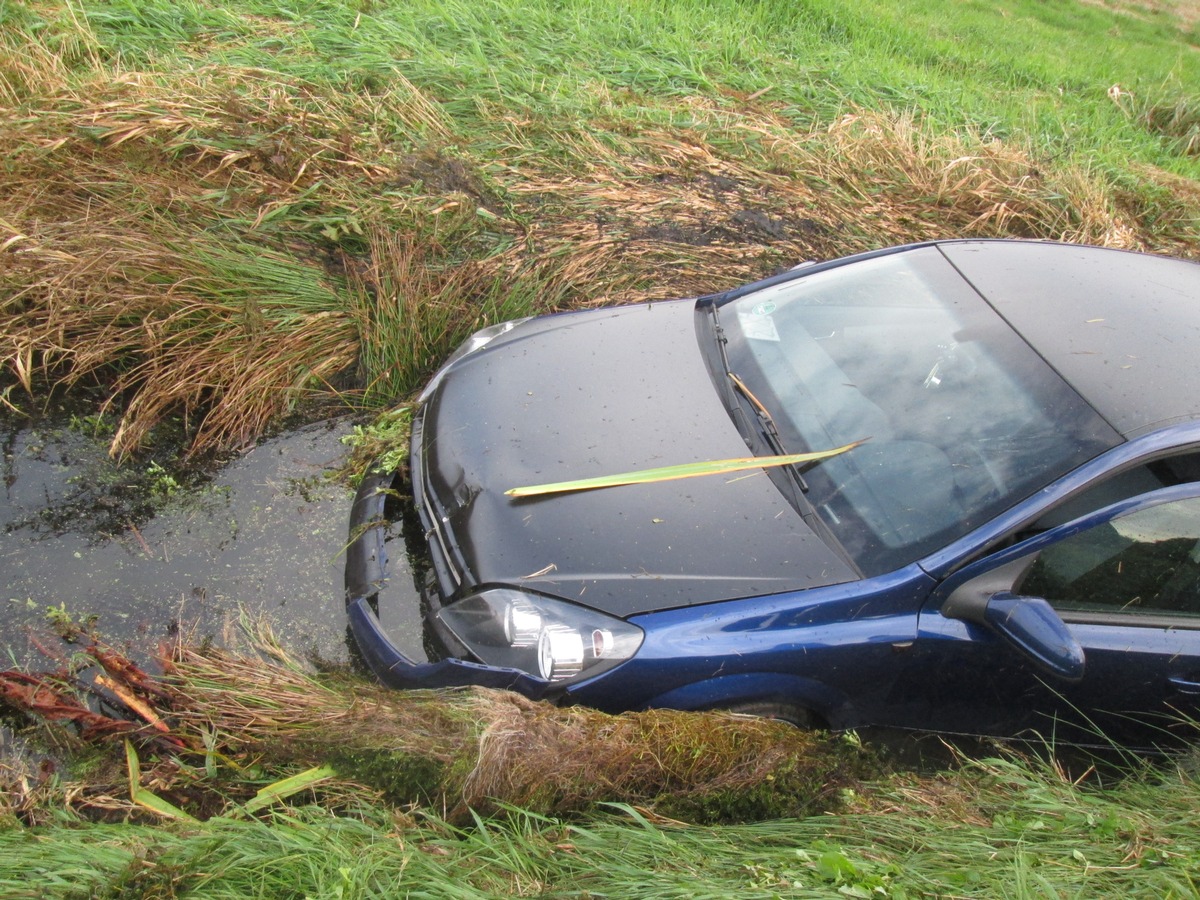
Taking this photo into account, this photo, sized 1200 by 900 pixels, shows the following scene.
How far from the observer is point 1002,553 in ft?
8.33

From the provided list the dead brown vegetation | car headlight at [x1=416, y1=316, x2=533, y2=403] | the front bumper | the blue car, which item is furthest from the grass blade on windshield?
car headlight at [x1=416, y1=316, x2=533, y2=403]

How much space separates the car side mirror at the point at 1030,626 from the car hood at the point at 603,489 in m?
0.37

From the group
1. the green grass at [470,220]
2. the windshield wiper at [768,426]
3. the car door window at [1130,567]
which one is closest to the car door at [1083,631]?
the car door window at [1130,567]

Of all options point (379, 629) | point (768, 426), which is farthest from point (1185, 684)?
point (379, 629)

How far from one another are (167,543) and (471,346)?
138 centimetres

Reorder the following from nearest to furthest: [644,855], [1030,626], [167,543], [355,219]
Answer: [644,855] < [1030,626] < [167,543] < [355,219]

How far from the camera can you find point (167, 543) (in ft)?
11.1

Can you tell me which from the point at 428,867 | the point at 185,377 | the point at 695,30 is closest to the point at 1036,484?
the point at 428,867

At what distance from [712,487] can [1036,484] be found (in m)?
0.92

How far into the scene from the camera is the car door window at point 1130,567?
8.53 feet

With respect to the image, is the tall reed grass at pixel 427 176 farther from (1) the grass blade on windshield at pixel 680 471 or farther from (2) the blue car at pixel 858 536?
(1) the grass blade on windshield at pixel 680 471

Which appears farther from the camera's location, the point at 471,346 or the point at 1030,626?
the point at 471,346

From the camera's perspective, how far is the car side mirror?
2.44 meters

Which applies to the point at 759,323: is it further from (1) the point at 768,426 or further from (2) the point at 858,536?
(2) the point at 858,536
